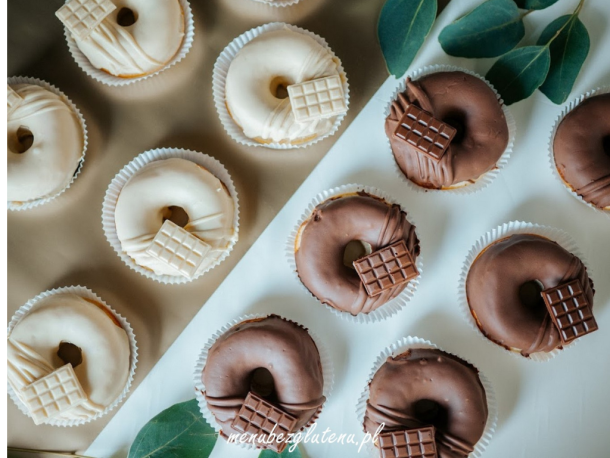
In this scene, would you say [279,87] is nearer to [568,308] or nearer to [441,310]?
[441,310]

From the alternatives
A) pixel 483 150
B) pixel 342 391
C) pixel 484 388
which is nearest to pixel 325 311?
pixel 342 391

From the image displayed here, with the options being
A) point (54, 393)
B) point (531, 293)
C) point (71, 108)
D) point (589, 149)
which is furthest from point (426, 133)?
point (54, 393)

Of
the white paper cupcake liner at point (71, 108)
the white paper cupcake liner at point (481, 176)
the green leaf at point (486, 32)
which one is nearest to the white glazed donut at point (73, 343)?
the white paper cupcake liner at point (71, 108)

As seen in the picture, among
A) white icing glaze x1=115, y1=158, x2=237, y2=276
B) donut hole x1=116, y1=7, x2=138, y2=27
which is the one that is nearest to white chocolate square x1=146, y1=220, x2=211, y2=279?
white icing glaze x1=115, y1=158, x2=237, y2=276

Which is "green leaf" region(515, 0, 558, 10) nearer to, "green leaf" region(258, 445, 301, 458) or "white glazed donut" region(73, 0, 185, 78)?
"white glazed donut" region(73, 0, 185, 78)

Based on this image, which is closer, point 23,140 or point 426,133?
point 426,133

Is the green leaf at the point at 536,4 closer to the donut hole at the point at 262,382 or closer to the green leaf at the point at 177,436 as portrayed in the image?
the donut hole at the point at 262,382

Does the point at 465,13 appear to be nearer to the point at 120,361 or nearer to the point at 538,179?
the point at 538,179
